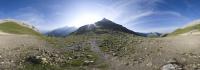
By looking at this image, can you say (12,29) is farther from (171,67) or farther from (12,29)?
(171,67)

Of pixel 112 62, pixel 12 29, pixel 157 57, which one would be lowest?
pixel 112 62

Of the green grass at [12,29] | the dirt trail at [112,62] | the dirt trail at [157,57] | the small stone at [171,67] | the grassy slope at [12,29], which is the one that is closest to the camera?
the small stone at [171,67]

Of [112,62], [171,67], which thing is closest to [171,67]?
[171,67]

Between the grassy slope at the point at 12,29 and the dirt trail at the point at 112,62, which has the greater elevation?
the grassy slope at the point at 12,29

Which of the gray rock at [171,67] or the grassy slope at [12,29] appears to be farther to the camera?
the grassy slope at [12,29]

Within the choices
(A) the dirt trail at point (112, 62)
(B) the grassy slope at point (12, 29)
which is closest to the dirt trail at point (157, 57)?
(A) the dirt trail at point (112, 62)

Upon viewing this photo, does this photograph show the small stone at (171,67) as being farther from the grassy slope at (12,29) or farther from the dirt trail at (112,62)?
the grassy slope at (12,29)

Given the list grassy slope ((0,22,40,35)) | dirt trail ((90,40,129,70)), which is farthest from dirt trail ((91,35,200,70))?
grassy slope ((0,22,40,35))

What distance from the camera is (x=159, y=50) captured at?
5512 centimetres

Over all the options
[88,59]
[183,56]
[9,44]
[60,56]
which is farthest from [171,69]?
[9,44]

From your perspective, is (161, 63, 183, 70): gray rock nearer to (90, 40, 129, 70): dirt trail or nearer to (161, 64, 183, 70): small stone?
(161, 64, 183, 70): small stone

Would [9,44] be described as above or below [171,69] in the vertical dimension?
above

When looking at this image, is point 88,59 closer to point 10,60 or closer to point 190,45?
point 10,60

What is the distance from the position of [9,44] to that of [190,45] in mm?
28891
